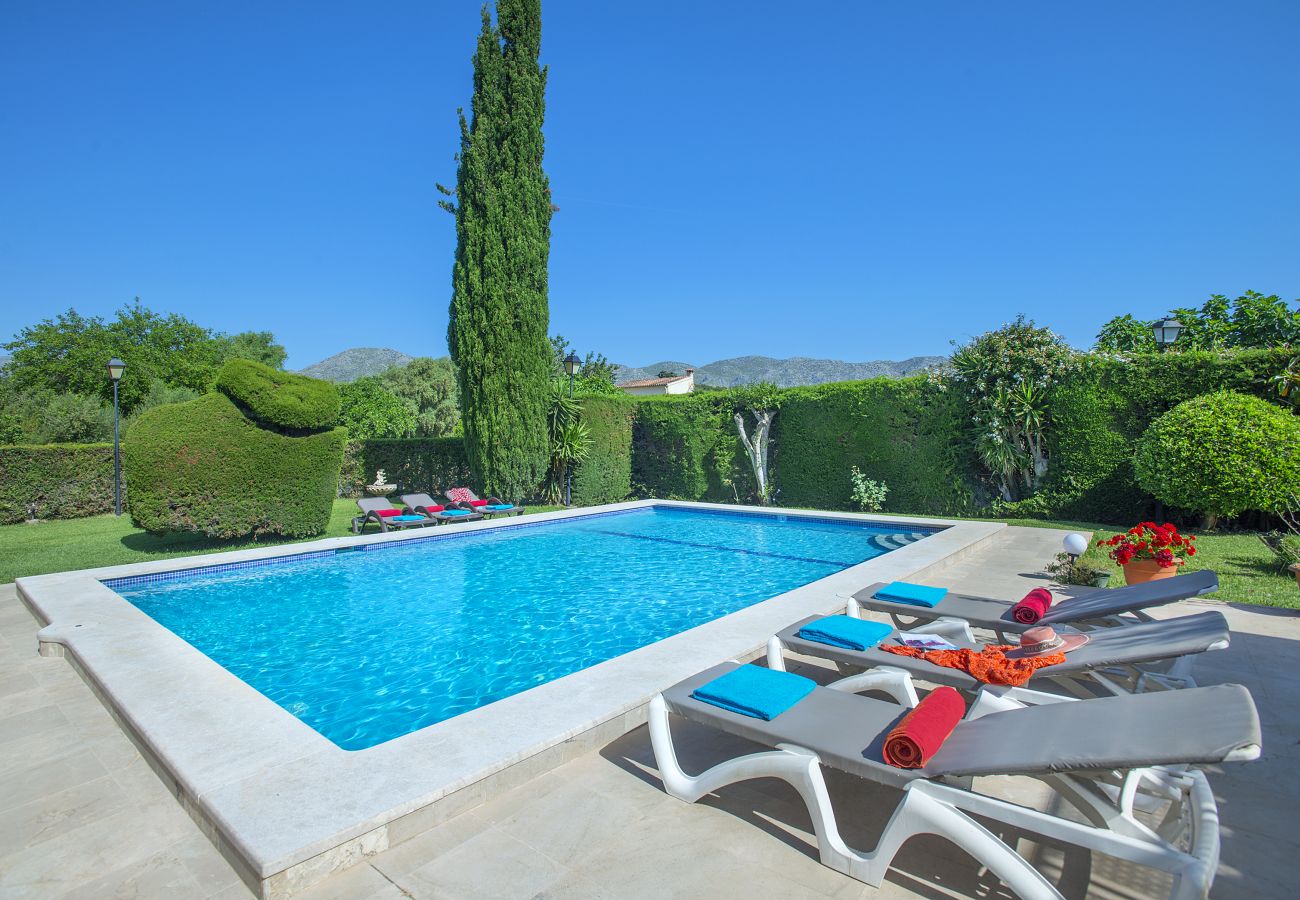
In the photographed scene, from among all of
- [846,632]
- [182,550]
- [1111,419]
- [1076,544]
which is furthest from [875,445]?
[182,550]

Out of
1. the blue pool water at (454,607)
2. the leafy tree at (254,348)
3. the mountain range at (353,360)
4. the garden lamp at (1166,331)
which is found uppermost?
the mountain range at (353,360)

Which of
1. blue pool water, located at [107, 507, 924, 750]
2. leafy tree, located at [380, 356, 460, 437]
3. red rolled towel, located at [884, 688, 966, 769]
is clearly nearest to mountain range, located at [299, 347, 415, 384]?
leafy tree, located at [380, 356, 460, 437]

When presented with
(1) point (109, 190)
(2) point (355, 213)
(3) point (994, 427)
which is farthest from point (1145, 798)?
(1) point (109, 190)

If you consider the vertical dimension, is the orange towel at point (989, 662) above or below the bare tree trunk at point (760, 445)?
below

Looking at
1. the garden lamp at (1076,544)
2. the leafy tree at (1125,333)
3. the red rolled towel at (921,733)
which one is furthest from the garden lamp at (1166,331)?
the leafy tree at (1125,333)

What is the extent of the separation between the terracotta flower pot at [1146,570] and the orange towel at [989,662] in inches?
157

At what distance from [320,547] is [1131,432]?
554 inches

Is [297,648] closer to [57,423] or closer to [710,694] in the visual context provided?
[710,694]

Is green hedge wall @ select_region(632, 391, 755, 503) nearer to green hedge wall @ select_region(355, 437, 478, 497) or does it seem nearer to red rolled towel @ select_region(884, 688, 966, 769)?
green hedge wall @ select_region(355, 437, 478, 497)

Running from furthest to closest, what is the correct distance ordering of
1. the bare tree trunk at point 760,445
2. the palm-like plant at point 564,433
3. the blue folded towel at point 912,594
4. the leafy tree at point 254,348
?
the leafy tree at point 254,348, the palm-like plant at point 564,433, the bare tree trunk at point 760,445, the blue folded towel at point 912,594

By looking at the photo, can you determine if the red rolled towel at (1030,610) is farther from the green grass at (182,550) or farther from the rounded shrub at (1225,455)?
the rounded shrub at (1225,455)

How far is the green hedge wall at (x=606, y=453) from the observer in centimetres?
1692

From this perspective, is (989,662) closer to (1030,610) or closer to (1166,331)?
(1030,610)

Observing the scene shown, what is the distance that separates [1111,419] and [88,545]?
18248mm
